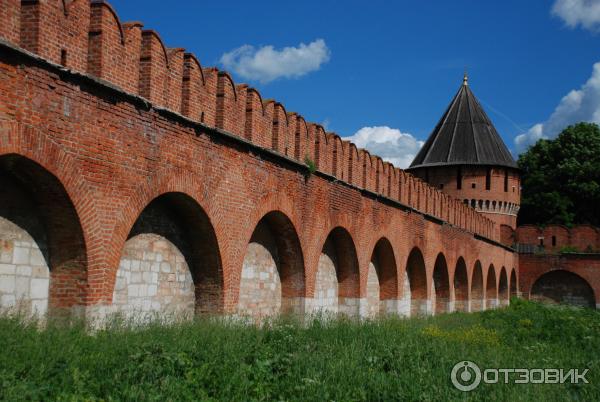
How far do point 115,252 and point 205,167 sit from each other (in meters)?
2.28

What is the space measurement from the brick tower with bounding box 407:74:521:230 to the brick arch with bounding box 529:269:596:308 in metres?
3.50

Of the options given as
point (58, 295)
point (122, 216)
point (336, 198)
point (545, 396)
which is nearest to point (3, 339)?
point (58, 295)

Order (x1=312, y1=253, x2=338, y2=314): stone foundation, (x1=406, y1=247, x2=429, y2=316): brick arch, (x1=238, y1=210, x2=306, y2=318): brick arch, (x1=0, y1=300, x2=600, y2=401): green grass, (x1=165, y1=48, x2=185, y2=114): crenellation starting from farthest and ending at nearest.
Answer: (x1=406, y1=247, x2=429, y2=316): brick arch
(x1=312, y1=253, x2=338, y2=314): stone foundation
(x1=238, y1=210, x2=306, y2=318): brick arch
(x1=165, y1=48, x2=185, y2=114): crenellation
(x1=0, y1=300, x2=600, y2=401): green grass

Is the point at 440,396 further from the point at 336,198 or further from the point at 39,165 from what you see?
the point at 336,198

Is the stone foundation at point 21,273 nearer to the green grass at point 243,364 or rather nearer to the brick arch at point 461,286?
the green grass at point 243,364

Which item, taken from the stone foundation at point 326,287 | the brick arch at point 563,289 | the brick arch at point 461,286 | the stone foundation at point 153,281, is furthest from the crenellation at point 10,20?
the brick arch at point 563,289

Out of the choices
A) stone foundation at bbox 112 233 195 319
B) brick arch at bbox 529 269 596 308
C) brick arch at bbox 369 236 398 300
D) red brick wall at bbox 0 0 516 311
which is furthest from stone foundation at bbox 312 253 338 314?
brick arch at bbox 529 269 596 308

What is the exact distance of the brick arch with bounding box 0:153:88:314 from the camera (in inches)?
287

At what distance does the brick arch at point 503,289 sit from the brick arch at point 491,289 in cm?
257

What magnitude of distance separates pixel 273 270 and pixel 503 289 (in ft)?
86.3

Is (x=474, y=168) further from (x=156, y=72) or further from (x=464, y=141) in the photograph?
(x=156, y=72)

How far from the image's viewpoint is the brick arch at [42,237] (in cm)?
730

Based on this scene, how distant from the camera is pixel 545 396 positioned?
7309 mm

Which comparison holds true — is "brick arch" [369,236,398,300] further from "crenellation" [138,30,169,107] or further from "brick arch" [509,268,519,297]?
"brick arch" [509,268,519,297]
